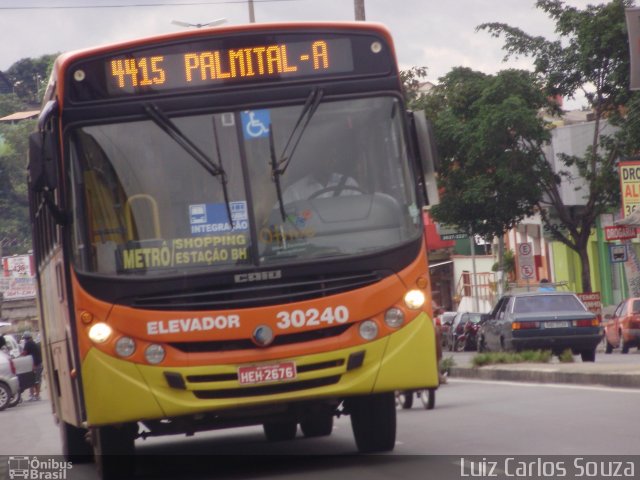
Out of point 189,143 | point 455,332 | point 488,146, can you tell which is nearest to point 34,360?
point 488,146

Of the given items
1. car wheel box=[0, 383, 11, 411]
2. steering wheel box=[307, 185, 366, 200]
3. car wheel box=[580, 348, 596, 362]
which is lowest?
car wheel box=[0, 383, 11, 411]

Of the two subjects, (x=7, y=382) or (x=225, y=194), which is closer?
(x=225, y=194)

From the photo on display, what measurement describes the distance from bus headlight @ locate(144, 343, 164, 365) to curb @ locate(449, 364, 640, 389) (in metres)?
9.25

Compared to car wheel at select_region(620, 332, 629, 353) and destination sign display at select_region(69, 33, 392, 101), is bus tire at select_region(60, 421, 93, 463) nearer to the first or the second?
destination sign display at select_region(69, 33, 392, 101)

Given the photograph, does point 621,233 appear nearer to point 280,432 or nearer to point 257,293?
point 280,432

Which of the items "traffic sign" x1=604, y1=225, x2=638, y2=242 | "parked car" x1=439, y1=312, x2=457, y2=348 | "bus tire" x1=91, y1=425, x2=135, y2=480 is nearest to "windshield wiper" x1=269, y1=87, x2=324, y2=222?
"bus tire" x1=91, y1=425, x2=135, y2=480

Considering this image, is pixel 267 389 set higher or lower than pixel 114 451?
higher

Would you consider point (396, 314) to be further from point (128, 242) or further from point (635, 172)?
point (635, 172)

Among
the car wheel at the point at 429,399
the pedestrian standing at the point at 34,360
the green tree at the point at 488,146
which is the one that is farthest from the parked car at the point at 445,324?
the car wheel at the point at 429,399

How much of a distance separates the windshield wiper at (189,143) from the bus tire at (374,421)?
6.78ft

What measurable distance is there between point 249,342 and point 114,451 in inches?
62.5

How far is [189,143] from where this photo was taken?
10.5 meters

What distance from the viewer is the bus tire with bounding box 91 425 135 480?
11.1 metres

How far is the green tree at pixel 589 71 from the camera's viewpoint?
38.5 m
